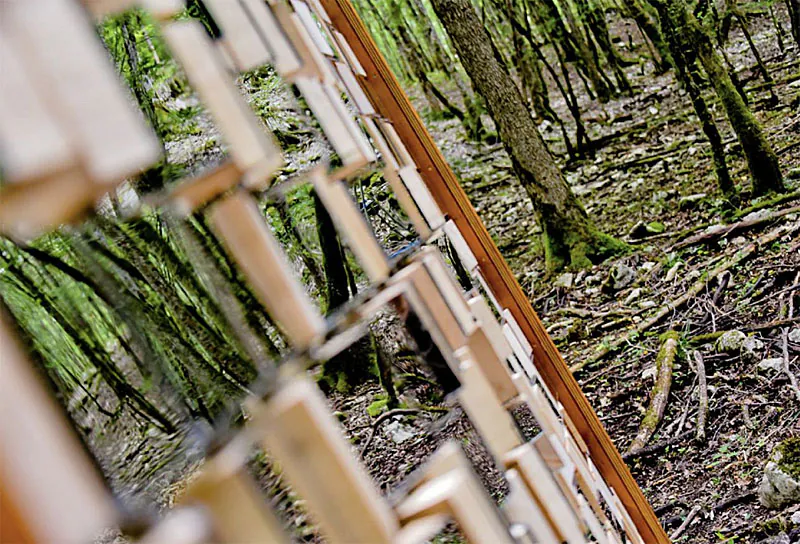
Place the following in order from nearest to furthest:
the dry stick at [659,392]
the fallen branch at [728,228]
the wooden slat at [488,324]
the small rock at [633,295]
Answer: the wooden slat at [488,324], the dry stick at [659,392], the fallen branch at [728,228], the small rock at [633,295]

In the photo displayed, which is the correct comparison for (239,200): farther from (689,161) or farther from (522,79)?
(522,79)

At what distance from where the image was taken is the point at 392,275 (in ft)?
1.71

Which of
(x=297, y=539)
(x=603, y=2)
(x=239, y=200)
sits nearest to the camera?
(x=239, y=200)

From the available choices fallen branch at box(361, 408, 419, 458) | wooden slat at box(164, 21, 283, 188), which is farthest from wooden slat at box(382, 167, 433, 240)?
fallen branch at box(361, 408, 419, 458)

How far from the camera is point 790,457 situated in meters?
1.54

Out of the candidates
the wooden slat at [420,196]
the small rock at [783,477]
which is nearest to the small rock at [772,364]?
the small rock at [783,477]

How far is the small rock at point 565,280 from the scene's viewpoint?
9.76ft

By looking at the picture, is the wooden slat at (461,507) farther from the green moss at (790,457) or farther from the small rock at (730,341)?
the small rock at (730,341)

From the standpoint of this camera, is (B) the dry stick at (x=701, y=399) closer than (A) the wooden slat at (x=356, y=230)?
No

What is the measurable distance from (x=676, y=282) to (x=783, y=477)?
116cm

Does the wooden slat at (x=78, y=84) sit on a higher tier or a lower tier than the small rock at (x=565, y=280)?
higher

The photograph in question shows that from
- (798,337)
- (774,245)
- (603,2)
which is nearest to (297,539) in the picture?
(798,337)

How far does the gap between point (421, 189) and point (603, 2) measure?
4.87 metres

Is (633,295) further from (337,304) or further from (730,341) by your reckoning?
(337,304)
